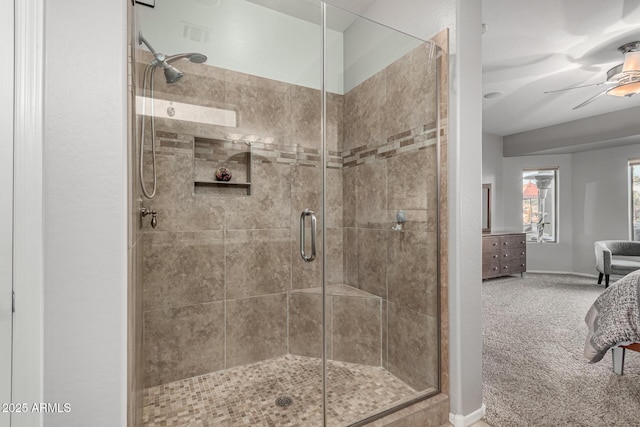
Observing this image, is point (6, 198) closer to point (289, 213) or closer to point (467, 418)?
point (289, 213)

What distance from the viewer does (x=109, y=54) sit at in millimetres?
926

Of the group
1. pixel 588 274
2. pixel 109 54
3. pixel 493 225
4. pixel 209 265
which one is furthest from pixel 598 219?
pixel 109 54

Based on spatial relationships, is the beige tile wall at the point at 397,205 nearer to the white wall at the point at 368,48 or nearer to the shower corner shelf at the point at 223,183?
the white wall at the point at 368,48

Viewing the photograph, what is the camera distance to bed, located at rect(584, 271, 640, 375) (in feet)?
6.46

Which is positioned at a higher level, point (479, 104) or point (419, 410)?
point (479, 104)

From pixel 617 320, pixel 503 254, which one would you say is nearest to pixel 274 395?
pixel 617 320

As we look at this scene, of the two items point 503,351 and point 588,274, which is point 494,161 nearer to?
point 588,274

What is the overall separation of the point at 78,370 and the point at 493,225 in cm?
644

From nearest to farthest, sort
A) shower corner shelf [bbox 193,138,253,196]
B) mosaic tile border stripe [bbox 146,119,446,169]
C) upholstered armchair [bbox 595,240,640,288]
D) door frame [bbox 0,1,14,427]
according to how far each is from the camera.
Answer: door frame [bbox 0,1,14,427] → mosaic tile border stripe [bbox 146,119,446,169] → shower corner shelf [bbox 193,138,253,196] → upholstered armchair [bbox 595,240,640,288]

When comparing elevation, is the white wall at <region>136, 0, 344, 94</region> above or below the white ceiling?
below

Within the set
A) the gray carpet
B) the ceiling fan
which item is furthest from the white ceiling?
the gray carpet

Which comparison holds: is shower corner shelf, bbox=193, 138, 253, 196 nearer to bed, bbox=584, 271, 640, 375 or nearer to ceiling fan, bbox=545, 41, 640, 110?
bed, bbox=584, 271, 640, 375

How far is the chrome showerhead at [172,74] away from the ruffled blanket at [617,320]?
10.2 ft

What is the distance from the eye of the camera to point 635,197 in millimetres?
5105
